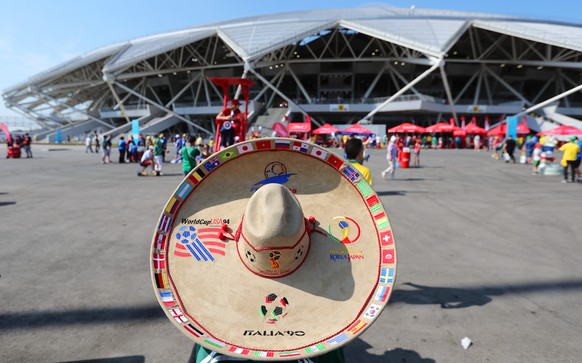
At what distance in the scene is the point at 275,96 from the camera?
5350 centimetres

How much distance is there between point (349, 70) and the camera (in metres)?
52.0

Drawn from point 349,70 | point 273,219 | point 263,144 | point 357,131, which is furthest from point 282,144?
point 349,70

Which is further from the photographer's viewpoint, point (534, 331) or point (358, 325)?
point (534, 331)

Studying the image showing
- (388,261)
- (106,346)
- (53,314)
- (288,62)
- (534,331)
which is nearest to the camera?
(388,261)

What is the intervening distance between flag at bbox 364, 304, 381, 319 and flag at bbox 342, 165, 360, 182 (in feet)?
1.91

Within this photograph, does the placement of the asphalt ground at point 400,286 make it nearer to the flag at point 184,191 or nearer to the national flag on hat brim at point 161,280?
the national flag on hat brim at point 161,280

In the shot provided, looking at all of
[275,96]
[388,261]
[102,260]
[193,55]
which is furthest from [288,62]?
[388,261]

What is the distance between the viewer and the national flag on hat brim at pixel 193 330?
4.73 ft

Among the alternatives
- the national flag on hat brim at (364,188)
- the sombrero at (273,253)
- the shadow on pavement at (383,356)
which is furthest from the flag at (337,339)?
the shadow on pavement at (383,356)

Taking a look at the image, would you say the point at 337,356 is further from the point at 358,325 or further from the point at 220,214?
the point at 220,214

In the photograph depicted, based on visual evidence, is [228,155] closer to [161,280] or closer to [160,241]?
[160,241]

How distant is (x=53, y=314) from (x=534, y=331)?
15.1ft

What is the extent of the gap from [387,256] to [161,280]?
103 centimetres

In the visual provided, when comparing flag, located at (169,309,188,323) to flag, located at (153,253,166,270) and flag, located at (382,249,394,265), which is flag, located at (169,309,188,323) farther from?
flag, located at (382,249,394,265)
